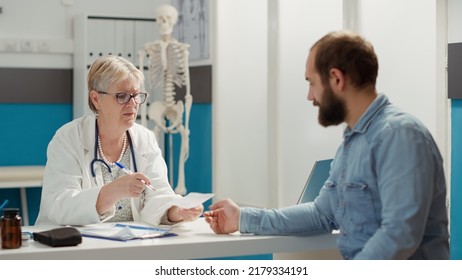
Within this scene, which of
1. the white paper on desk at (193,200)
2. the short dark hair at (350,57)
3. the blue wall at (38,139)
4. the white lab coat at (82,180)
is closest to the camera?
the short dark hair at (350,57)

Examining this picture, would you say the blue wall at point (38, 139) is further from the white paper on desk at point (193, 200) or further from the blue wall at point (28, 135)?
the white paper on desk at point (193, 200)

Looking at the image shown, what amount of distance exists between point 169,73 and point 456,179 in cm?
261

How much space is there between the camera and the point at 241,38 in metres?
5.35

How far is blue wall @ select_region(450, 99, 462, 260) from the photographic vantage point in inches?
139

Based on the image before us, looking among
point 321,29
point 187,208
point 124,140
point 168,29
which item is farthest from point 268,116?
point 187,208

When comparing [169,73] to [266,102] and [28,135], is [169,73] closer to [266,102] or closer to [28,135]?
[266,102]

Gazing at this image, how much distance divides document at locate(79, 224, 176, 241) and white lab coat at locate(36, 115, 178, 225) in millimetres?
79

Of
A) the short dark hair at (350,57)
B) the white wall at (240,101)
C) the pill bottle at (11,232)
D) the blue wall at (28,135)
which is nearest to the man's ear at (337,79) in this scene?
the short dark hair at (350,57)

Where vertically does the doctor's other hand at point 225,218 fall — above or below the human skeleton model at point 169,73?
below

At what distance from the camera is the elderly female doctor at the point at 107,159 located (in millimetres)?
2520

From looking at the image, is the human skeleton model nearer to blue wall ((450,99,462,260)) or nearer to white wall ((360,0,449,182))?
white wall ((360,0,449,182))

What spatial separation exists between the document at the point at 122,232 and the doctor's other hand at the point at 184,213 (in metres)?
0.10

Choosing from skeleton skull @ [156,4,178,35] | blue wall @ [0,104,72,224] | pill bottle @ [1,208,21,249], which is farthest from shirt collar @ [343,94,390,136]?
blue wall @ [0,104,72,224]

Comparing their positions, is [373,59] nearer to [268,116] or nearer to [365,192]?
[365,192]
